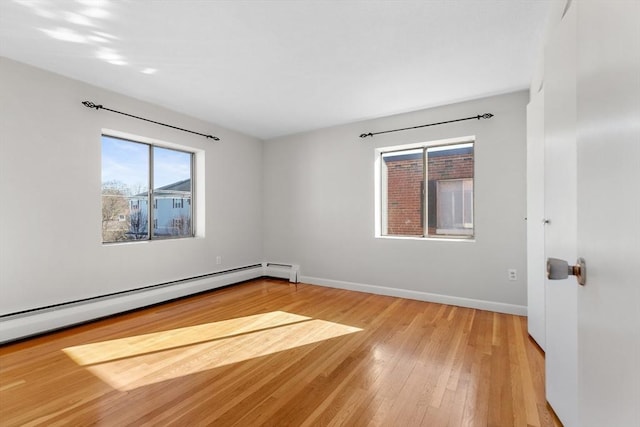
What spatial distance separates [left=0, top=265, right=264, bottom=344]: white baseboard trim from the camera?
99.7 inches

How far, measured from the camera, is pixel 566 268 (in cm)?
66

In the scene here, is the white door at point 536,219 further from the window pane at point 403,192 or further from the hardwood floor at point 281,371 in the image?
the window pane at point 403,192

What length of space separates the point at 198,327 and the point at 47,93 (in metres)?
2.72

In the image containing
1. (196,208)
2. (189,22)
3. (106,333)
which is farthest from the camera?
(196,208)

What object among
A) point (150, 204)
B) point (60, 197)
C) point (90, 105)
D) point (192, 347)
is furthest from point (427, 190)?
point (60, 197)

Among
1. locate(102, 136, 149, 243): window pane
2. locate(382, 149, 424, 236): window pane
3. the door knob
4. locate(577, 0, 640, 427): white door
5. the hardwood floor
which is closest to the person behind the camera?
locate(577, 0, 640, 427): white door

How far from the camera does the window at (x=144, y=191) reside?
3391mm

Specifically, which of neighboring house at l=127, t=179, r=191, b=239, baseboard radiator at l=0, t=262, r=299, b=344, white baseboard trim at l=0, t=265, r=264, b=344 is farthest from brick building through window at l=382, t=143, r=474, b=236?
neighboring house at l=127, t=179, r=191, b=239

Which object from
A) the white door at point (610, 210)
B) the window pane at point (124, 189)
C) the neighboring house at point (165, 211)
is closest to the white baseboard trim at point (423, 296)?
the neighboring house at point (165, 211)

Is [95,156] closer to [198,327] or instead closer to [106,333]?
[106,333]

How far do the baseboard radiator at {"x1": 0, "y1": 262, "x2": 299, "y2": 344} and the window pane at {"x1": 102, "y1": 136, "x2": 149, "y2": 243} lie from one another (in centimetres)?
71

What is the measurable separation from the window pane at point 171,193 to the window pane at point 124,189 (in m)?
0.15

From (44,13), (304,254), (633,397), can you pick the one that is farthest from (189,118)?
(633,397)

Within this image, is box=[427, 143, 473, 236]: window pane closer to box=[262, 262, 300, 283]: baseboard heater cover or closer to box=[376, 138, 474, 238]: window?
box=[376, 138, 474, 238]: window
